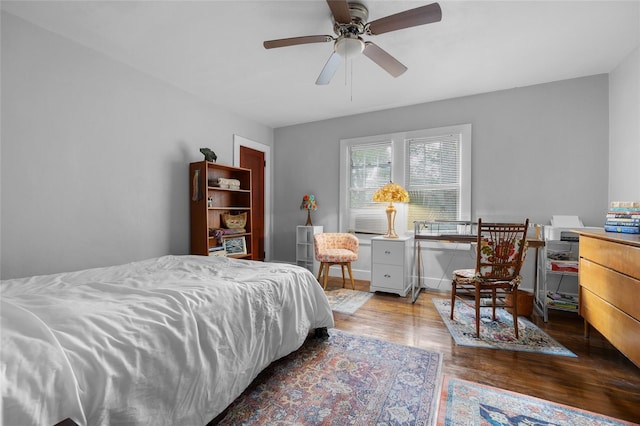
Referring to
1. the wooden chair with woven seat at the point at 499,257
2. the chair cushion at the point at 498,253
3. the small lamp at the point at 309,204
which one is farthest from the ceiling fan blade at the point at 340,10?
the small lamp at the point at 309,204

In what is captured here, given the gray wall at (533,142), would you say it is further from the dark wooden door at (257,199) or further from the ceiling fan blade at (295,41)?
the ceiling fan blade at (295,41)

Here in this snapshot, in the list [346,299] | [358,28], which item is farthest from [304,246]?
[358,28]

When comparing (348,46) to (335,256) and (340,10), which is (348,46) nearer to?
(340,10)

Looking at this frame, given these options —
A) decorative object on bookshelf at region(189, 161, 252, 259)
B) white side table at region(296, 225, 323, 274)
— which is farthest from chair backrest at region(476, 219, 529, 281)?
decorative object on bookshelf at region(189, 161, 252, 259)

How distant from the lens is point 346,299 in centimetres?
334

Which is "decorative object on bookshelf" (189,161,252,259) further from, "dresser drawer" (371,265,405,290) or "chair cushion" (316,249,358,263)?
"dresser drawer" (371,265,405,290)

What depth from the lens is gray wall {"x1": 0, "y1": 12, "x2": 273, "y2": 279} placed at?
6.97 feet

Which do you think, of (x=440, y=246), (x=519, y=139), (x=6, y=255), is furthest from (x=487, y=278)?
(x=6, y=255)

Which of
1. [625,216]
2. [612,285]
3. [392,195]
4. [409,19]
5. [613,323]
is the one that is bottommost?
[613,323]

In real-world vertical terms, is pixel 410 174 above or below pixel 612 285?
above

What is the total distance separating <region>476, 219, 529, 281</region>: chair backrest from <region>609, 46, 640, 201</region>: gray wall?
3.92ft

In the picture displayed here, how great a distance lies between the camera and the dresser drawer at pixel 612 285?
165 centimetres

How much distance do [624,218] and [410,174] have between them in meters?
2.20

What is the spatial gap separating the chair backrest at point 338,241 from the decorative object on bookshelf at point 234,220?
1069 mm
